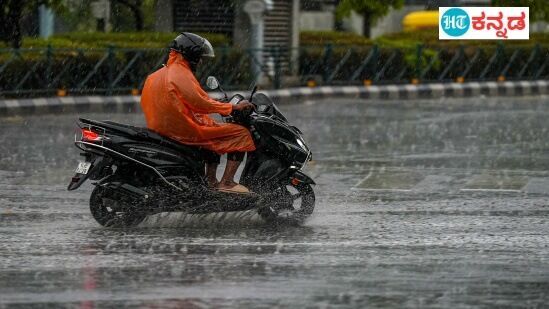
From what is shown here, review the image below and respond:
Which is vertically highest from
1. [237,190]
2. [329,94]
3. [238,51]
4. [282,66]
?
[237,190]

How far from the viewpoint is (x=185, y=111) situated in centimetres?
1102

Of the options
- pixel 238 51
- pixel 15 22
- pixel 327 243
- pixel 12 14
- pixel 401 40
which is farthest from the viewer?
pixel 401 40

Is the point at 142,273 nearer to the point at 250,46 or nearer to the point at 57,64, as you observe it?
the point at 57,64

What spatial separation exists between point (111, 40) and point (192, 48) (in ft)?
58.7

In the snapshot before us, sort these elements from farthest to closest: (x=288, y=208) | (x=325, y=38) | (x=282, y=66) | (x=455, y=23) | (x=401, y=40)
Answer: (x=455, y=23) → (x=325, y=38) → (x=401, y=40) → (x=282, y=66) → (x=288, y=208)

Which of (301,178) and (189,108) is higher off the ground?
(189,108)

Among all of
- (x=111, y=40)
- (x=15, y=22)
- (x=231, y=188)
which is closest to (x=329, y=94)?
(x=111, y=40)

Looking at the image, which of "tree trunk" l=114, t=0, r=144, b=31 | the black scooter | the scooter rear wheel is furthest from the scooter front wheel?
"tree trunk" l=114, t=0, r=144, b=31

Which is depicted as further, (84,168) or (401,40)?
(401,40)

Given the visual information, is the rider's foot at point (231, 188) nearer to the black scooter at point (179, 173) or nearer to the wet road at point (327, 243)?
the black scooter at point (179, 173)

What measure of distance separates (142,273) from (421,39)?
26.4 m

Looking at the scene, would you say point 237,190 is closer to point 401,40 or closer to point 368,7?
point 401,40

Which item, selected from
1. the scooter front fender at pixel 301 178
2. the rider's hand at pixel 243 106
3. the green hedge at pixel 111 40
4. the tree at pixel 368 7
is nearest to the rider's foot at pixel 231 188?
the scooter front fender at pixel 301 178

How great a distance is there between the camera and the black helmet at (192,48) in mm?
11078
